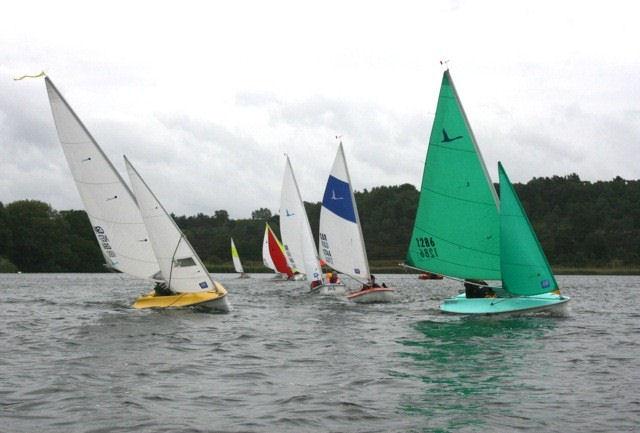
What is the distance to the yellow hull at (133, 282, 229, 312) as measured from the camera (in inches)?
1153

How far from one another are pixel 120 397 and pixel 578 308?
2520 centimetres

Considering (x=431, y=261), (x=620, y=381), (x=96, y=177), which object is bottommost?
(x=620, y=381)

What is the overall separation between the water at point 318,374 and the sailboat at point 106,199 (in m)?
3.32

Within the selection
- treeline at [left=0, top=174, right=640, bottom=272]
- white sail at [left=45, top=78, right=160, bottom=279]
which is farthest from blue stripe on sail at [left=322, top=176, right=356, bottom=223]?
treeline at [left=0, top=174, right=640, bottom=272]

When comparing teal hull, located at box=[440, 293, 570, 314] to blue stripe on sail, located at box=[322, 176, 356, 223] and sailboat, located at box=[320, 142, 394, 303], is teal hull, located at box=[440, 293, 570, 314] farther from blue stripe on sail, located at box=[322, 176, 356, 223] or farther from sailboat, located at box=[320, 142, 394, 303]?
blue stripe on sail, located at box=[322, 176, 356, 223]

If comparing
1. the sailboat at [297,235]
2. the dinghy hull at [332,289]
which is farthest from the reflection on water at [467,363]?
the sailboat at [297,235]

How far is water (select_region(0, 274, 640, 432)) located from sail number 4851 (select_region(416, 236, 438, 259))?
2.25 metres

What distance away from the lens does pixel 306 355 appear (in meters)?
19.4

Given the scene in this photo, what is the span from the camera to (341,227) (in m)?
40.2

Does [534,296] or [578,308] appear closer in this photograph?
[534,296]

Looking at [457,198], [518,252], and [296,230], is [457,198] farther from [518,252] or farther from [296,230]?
[296,230]

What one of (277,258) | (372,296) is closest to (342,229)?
(372,296)

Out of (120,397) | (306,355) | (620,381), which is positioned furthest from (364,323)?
(120,397)

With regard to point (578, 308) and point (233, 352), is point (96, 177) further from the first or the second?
point (578, 308)
